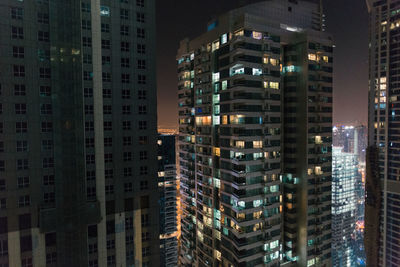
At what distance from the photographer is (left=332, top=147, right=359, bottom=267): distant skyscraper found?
122500 mm

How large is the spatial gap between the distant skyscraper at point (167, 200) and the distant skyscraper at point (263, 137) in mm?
30321

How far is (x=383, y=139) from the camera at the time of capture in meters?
83.3

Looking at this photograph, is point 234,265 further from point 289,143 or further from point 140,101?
point 140,101

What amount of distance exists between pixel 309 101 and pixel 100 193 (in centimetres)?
4836

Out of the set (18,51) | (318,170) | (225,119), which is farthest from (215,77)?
(18,51)

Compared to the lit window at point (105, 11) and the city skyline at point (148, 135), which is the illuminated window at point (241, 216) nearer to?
the city skyline at point (148, 135)

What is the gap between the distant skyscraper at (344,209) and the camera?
12250 centimetres

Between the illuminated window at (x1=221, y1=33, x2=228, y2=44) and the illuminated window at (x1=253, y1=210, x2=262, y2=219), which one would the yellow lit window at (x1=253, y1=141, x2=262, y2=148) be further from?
the illuminated window at (x1=221, y1=33, x2=228, y2=44)

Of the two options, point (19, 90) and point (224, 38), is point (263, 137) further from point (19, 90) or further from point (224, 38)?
point (19, 90)

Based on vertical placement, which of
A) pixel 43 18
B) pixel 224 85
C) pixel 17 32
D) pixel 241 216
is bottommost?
pixel 241 216

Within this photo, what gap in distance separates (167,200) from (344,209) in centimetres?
10274

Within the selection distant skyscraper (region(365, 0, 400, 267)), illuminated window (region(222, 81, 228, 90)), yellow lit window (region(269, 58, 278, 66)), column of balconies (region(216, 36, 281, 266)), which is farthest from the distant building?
illuminated window (region(222, 81, 228, 90))

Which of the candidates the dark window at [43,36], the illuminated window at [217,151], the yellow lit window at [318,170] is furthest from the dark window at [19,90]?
the yellow lit window at [318,170]

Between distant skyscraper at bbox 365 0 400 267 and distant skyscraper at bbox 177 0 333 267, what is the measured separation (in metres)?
43.6
